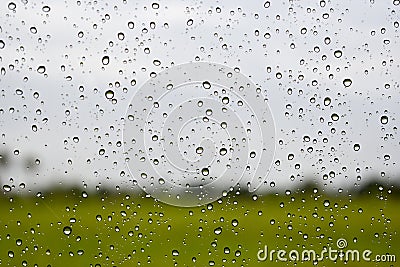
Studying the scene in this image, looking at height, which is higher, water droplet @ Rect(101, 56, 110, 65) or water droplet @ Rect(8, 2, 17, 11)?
water droplet @ Rect(8, 2, 17, 11)

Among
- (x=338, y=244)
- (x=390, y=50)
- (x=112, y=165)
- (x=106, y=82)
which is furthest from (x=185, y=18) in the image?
(x=338, y=244)

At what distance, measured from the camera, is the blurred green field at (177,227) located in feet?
4.24

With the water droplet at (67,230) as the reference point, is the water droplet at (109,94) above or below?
above

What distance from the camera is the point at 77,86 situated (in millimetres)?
1281

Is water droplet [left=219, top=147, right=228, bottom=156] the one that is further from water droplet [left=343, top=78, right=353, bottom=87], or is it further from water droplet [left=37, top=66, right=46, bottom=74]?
water droplet [left=37, top=66, right=46, bottom=74]

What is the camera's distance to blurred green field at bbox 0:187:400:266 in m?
1.29

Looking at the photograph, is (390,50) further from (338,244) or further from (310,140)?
(338,244)

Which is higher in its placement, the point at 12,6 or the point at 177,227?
the point at 12,6

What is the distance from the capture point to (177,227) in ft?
4.29

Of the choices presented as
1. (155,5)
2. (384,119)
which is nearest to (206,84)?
(155,5)

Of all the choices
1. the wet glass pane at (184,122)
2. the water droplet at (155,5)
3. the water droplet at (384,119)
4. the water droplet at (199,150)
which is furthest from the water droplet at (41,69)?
the water droplet at (384,119)

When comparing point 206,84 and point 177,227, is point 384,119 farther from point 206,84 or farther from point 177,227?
point 177,227

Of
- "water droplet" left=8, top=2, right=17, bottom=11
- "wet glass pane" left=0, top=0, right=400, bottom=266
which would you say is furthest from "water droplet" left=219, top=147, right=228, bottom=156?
"water droplet" left=8, top=2, right=17, bottom=11

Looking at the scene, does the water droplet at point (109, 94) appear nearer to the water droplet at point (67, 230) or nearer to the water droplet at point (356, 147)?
the water droplet at point (67, 230)
